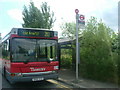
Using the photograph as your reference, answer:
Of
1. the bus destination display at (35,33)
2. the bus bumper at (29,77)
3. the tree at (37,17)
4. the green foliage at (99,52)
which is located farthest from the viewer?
the tree at (37,17)

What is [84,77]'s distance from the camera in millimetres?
9570

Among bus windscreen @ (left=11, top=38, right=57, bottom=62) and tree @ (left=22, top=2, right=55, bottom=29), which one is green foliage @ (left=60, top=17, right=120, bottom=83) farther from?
tree @ (left=22, top=2, right=55, bottom=29)

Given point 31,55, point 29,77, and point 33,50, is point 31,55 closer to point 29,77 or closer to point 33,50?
point 33,50

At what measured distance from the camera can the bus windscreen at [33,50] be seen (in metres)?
6.80

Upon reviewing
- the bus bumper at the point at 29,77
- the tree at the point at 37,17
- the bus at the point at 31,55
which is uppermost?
the tree at the point at 37,17

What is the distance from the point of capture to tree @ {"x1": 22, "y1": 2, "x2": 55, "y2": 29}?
1894 cm

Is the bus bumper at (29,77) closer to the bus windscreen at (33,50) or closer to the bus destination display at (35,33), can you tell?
the bus windscreen at (33,50)

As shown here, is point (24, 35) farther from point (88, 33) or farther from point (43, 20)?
point (43, 20)

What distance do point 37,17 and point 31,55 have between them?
42.3ft

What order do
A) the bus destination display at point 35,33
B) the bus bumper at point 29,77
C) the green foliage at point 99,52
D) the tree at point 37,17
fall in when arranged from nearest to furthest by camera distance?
the bus bumper at point 29,77
the bus destination display at point 35,33
the green foliage at point 99,52
the tree at point 37,17

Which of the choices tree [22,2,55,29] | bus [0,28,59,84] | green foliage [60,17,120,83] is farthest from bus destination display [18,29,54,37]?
tree [22,2,55,29]

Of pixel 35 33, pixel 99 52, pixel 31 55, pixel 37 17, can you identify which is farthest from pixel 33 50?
pixel 37 17

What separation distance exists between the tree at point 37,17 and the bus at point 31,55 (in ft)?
37.6

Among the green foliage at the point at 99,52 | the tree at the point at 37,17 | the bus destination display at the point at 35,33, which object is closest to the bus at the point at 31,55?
the bus destination display at the point at 35,33
